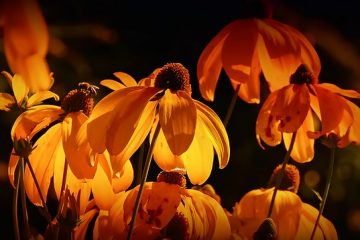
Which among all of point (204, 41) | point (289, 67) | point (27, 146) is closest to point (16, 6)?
point (27, 146)

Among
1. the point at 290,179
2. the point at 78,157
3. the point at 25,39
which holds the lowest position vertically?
the point at 290,179

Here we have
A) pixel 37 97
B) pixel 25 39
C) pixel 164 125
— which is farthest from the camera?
pixel 37 97

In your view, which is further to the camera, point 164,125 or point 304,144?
point 304,144

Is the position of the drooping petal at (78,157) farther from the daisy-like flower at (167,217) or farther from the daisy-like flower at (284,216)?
the daisy-like flower at (284,216)

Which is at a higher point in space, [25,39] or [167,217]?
[25,39]

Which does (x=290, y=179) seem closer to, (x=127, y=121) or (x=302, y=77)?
(x=302, y=77)

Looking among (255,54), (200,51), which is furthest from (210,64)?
(200,51)

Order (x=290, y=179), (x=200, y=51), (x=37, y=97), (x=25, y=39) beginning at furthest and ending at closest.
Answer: (x=200, y=51) → (x=290, y=179) → (x=37, y=97) → (x=25, y=39)

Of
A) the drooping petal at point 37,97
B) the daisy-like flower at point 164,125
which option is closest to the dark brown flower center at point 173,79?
the daisy-like flower at point 164,125

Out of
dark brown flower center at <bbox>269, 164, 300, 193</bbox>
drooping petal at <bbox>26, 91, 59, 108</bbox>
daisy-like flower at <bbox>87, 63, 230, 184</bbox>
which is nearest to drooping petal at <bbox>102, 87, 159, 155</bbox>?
daisy-like flower at <bbox>87, 63, 230, 184</bbox>
